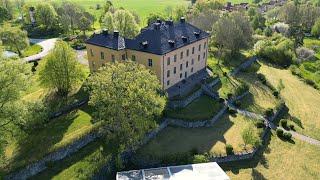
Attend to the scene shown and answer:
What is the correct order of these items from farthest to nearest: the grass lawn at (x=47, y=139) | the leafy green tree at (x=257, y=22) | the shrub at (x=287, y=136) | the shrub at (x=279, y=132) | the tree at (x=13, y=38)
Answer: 1. the leafy green tree at (x=257, y=22)
2. the tree at (x=13, y=38)
3. the shrub at (x=279, y=132)
4. the shrub at (x=287, y=136)
5. the grass lawn at (x=47, y=139)

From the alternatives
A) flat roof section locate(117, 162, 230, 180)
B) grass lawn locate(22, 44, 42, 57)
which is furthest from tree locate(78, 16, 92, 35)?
flat roof section locate(117, 162, 230, 180)

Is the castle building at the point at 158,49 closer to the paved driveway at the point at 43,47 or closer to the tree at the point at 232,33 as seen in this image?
the tree at the point at 232,33

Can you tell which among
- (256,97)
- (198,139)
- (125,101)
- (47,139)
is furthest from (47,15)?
(125,101)

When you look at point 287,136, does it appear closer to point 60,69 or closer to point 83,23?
point 60,69

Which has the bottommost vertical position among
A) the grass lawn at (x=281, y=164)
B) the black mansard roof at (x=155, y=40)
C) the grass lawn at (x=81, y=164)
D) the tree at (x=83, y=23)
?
the grass lawn at (x=281, y=164)

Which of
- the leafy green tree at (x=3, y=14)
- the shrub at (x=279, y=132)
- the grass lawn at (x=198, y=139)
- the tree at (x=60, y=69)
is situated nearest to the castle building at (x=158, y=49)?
the tree at (x=60, y=69)

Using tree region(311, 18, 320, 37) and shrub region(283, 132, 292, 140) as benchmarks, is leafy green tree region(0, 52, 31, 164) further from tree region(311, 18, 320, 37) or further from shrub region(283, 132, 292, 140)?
tree region(311, 18, 320, 37)
